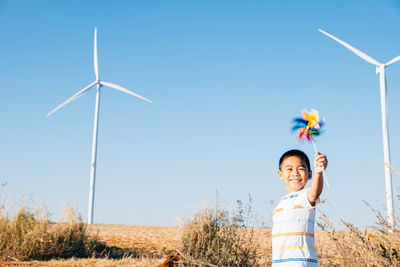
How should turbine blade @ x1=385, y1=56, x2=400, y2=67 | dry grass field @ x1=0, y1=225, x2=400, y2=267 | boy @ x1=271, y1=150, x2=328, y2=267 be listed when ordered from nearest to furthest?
boy @ x1=271, y1=150, x2=328, y2=267
dry grass field @ x1=0, y1=225, x2=400, y2=267
turbine blade @ x1=385, y1=56, x2=400, y2=67

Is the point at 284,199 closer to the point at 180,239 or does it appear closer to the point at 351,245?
the point at 351,245

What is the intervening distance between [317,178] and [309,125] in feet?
2.19

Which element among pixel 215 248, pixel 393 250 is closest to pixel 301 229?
pixel 393 250

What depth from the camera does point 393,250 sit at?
6.36 meters

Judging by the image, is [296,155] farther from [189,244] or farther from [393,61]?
[393,61]

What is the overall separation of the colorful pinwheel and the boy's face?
9.7 inches

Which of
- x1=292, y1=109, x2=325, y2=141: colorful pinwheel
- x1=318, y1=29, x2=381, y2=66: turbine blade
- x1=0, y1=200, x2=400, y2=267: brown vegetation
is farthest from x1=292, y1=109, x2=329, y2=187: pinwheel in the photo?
x1=318, y1=29, x2=381, y2=66: turbine blade

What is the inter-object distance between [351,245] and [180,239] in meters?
3.36

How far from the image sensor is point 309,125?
A: 13.6 ft

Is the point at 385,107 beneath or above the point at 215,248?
above

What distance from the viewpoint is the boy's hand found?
3582 millimetres

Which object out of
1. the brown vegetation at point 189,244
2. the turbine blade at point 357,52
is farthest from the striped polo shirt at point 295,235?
the turbine blade at point 357,52

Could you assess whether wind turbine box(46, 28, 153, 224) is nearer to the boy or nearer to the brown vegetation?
the brown vegetation

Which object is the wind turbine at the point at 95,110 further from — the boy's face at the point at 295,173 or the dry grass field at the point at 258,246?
the boy's face at the point at 295,173
